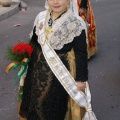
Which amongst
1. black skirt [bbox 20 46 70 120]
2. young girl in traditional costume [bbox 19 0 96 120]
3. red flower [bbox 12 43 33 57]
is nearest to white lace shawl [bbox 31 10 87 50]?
young girl in traditional costume [bbox 19 0 96 120]

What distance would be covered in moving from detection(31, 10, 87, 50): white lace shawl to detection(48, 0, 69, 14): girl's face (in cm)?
7

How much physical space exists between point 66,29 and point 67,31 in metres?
0.02

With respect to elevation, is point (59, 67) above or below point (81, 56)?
below

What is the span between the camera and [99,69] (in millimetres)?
5426

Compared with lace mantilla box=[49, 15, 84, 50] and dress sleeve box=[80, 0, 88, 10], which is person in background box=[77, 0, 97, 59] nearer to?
dress sleeve box=[80, 0, 88, 10]

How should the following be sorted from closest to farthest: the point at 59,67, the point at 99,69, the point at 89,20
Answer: the point at 59,67, the point at 99,69, the point at 89,20

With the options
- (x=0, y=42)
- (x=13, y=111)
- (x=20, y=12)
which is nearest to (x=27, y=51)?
(x=13, y=111)

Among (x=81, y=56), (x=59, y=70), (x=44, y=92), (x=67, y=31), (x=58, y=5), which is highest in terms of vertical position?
(x=58, y=5)

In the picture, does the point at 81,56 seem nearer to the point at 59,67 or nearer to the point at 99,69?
the point at 59,67

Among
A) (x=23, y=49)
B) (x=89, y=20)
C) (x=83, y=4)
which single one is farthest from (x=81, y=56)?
(x=89, y=20)

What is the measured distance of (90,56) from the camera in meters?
5.82

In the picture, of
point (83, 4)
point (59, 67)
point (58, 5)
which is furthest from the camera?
point (83, 4)

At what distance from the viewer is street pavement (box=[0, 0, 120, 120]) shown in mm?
4011

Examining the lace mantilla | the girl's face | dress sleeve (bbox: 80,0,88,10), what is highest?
the girl's face
